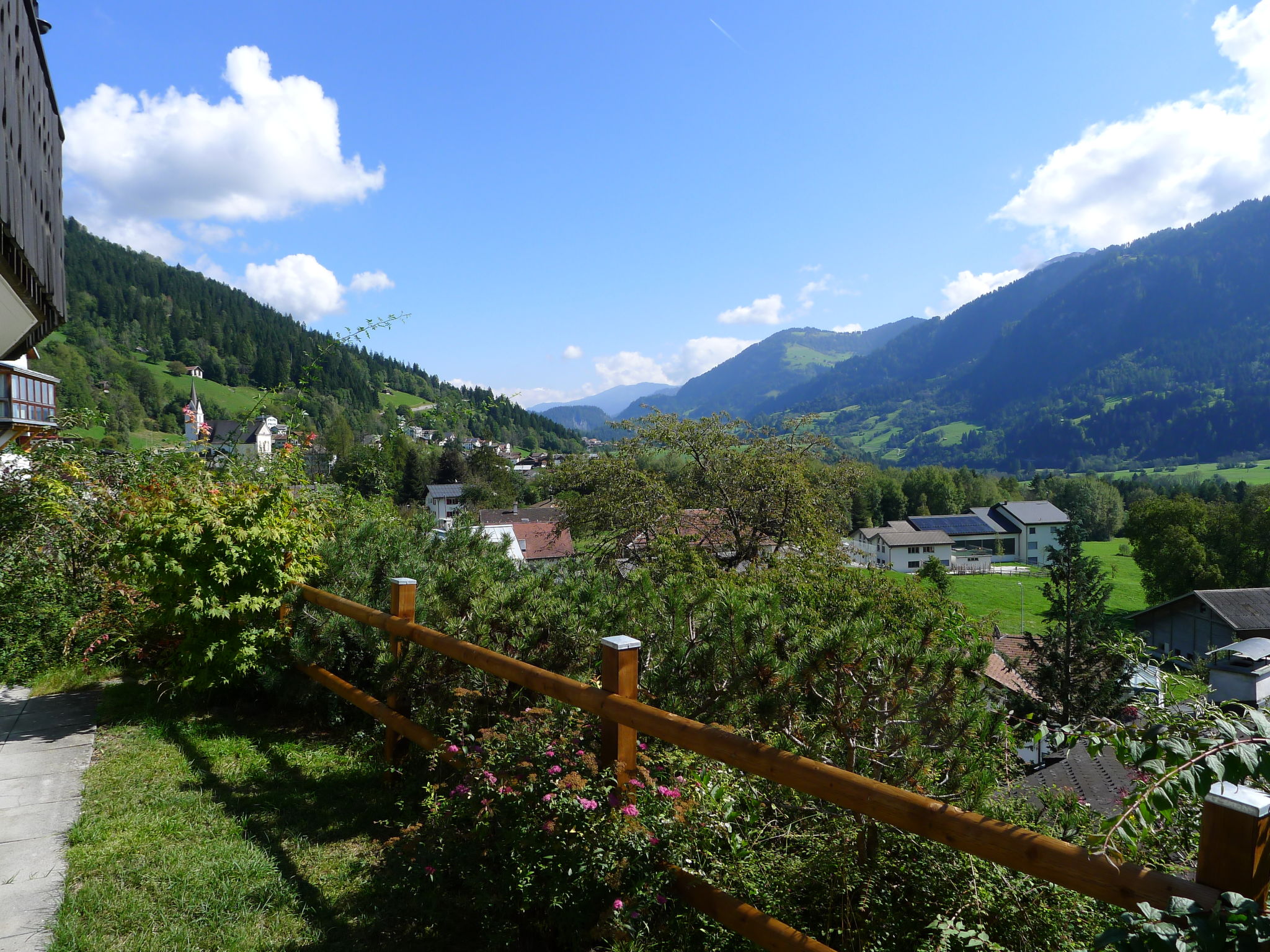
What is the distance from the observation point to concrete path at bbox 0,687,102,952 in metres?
2.59

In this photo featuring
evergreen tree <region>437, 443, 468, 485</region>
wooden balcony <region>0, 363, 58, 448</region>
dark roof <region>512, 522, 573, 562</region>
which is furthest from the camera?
evergreen tree <region>437, 443, 468, 485</region>

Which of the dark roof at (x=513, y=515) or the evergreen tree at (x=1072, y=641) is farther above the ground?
the dark roof at (x=513, y=515)

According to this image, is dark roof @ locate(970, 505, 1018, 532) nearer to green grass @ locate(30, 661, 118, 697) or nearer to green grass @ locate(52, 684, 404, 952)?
green grass @ locate(30, 661, 118, 697)

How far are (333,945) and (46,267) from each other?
3117mm

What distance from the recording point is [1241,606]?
39.2m

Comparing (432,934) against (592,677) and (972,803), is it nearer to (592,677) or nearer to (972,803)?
(592,677)

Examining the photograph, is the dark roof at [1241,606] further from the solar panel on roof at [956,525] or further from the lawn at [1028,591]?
the solar panel on roof at [956,525]

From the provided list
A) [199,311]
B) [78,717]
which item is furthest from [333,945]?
[199,311]

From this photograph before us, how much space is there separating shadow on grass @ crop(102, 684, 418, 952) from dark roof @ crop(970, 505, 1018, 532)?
100 metres

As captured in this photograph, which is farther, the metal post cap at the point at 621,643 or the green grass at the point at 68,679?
the green grass at the point at 68,679

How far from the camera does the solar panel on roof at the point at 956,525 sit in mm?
88562

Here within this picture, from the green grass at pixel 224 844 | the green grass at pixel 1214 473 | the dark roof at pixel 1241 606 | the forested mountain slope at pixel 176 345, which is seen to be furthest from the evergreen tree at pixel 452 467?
the green grass at pixel 1214 473

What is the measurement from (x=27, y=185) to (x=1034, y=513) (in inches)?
4190

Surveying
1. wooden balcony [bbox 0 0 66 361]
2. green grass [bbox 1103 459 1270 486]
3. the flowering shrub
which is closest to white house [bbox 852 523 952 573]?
green grass [bbox 1103 459 1270 486]
